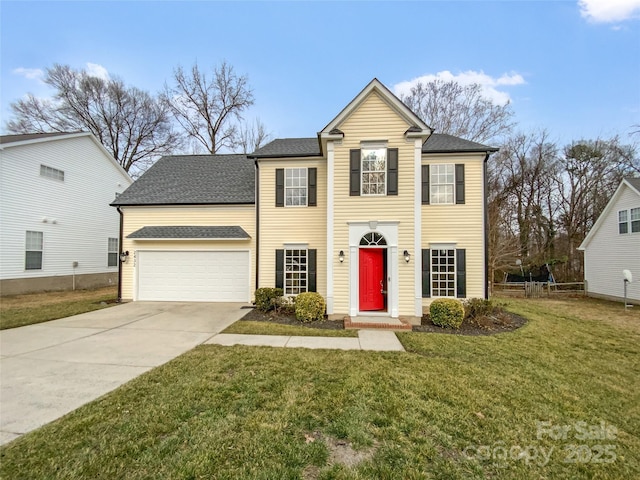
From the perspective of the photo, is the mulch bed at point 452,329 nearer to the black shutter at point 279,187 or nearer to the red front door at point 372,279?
the red front door at point 372,279

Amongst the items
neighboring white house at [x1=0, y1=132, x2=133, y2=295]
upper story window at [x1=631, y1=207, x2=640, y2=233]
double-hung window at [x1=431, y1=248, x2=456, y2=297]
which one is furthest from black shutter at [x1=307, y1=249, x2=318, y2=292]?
upper story window at [x1=631, y1=207, x2=640, y2=233]

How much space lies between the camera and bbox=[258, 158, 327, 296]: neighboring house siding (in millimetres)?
10742

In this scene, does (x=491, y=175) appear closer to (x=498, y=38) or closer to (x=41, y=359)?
(x=498, y=38)

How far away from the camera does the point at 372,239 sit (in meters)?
9.14

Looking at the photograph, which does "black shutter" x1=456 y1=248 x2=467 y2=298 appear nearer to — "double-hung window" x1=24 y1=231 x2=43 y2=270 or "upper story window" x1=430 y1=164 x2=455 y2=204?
"upper story window" x1=430 y1=164 x2=455 y2=204

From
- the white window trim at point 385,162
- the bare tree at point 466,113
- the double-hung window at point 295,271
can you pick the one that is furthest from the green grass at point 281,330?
the bare tree at point 466,113

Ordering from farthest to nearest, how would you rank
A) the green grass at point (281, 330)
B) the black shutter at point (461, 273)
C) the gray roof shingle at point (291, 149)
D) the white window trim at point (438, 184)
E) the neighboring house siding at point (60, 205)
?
the neighboring house siding at point (60, 205) < the gray roof shingle at point (291, 149) < the white window trim at point (438, 184) < the black shutter at point (461, 273) < the green grass at point (281, 330)

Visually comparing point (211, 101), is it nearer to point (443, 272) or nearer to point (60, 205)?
point (60, 205)

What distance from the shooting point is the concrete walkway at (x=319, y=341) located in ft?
21.1

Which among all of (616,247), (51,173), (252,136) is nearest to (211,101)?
(252,136)

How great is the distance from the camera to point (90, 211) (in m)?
16.6

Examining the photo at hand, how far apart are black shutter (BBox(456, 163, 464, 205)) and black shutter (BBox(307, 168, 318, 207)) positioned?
530 centimetres

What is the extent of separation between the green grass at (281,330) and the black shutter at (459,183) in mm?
6348

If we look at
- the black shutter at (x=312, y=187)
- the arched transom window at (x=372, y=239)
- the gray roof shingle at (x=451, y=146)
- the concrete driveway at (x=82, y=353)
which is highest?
the gray roof shingle at (x=451, y=146)
